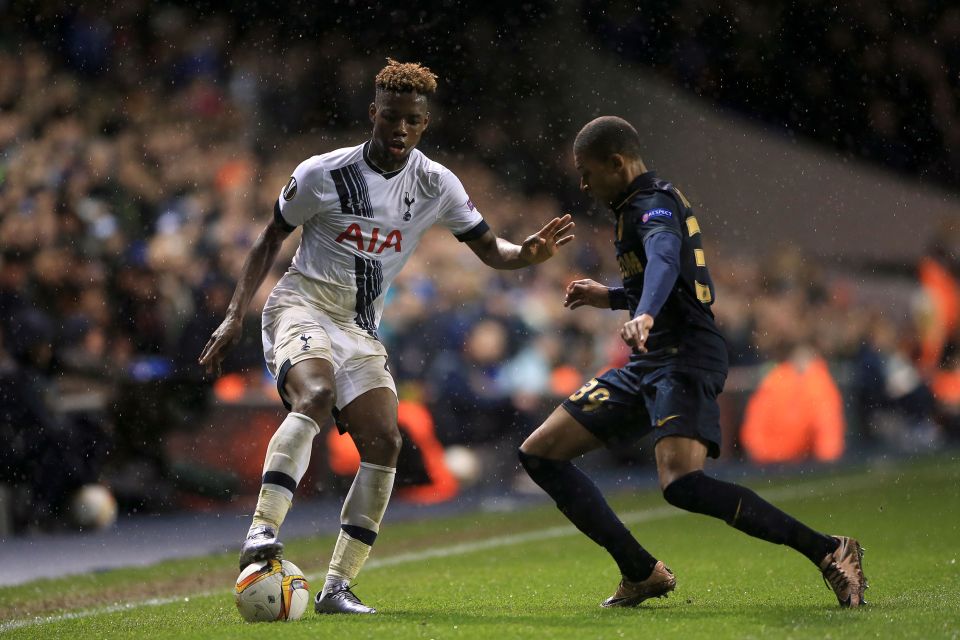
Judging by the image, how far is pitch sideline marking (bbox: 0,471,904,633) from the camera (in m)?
5.88

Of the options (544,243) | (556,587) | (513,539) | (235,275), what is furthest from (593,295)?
(235,275)

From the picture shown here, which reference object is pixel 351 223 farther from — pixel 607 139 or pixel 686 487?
pixel 686 487

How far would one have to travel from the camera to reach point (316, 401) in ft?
15.9

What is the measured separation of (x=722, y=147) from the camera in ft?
61.1

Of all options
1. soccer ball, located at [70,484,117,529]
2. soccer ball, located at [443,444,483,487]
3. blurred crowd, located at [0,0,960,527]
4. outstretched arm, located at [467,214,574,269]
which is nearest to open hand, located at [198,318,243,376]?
outstretched arm, located at [467,214,574,269]

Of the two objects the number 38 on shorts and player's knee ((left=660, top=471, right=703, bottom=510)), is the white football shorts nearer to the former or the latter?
the number 38 on shorts

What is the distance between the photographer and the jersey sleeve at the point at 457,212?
217 inches

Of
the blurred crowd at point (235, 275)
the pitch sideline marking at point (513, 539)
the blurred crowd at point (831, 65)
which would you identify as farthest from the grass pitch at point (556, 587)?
the blurred crowd at point (831, 65)

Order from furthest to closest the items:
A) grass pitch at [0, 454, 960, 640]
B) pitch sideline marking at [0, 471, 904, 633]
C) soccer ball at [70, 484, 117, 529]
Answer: soccer ball at [70, 484, 117, 529], pitch sideline marking at [0, 471, 904, 633], grass pitch at [0, 454, 960, 640]

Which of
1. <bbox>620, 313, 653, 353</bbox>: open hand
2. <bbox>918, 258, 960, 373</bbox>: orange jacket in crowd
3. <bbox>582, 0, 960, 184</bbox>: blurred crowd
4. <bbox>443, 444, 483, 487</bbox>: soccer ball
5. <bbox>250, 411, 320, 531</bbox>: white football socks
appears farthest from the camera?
<bbox>582, 0, 960, 184</bbox>: blurred crowd

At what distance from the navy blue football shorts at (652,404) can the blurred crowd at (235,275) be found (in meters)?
5.20

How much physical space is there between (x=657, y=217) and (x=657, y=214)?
0.05 ft

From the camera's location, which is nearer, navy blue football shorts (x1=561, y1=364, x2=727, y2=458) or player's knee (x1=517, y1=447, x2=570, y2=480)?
navy blue football shorts (x1=561, y1=364, x2=727, y2=458)

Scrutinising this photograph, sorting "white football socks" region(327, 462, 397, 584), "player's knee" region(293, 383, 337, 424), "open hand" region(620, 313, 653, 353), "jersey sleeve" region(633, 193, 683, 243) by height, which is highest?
"jersey sleeve" region(633, 193, 683, 243)
